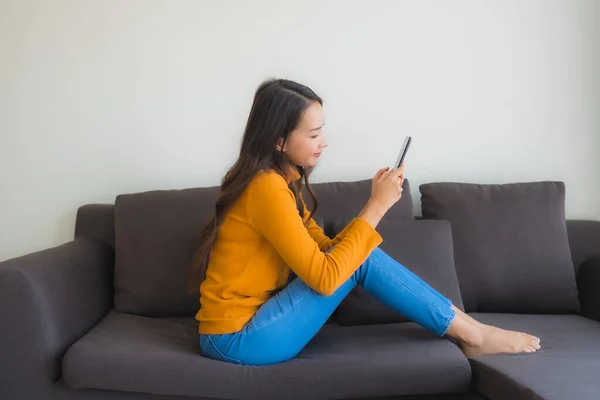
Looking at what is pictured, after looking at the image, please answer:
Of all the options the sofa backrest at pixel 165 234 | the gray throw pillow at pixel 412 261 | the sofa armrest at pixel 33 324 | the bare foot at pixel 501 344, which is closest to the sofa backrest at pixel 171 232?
the sofa backrest at pixel 165 234

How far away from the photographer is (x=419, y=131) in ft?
7.67

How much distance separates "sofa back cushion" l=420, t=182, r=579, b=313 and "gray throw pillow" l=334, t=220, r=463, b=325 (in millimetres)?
110

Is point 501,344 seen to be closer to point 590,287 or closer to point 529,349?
point 529,349

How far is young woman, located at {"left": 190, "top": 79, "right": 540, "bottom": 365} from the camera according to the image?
4.98ft

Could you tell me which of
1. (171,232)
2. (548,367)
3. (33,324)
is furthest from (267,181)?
(548,367)

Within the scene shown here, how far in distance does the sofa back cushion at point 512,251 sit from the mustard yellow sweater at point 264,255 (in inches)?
24.0

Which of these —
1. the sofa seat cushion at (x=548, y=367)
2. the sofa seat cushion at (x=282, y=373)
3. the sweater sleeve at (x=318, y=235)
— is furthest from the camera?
the sweater sleeve at (x=318, y=235)

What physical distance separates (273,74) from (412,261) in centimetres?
93

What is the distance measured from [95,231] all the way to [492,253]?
1443 millimetres

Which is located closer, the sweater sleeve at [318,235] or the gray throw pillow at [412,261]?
the sweater sleeve at [318,235]

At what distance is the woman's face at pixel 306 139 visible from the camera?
1600 millimetres

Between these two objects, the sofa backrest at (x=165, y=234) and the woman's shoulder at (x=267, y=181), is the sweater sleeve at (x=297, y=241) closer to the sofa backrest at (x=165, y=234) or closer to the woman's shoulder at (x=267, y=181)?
the woman's shoulder at (x=267, y=181)

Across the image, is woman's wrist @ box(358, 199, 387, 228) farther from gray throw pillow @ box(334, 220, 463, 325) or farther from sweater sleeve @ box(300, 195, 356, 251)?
gray throw pillow @ box(334, 220, 463, 325)

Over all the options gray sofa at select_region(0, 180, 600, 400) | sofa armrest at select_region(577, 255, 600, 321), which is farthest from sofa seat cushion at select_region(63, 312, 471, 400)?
sofa armrest at select_region(577, 255, 600, 321)
